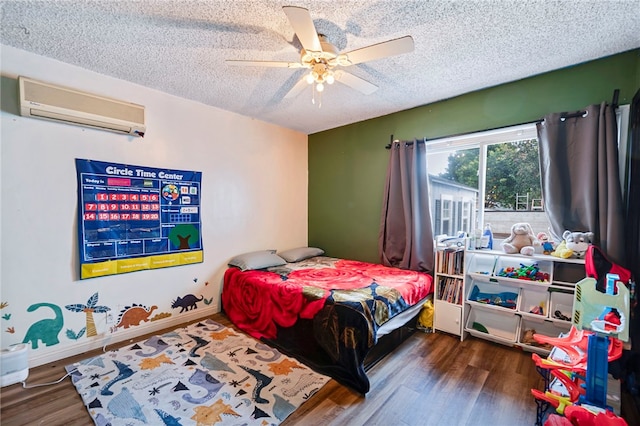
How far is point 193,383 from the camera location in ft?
6.16

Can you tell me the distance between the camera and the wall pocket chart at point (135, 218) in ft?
7.52

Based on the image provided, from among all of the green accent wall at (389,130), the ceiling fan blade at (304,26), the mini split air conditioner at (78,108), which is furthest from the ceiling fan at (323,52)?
the green accent wall at (389,130)

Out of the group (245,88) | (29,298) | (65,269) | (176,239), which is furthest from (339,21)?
(29,298)

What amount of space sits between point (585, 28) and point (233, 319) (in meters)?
3.85

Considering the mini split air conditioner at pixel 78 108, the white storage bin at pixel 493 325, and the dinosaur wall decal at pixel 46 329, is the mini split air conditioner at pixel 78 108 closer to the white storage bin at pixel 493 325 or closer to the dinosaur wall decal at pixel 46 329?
the dinosaur wall decal at pixel 46 329

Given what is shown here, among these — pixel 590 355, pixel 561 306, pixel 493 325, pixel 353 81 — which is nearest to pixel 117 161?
pixel 353 81

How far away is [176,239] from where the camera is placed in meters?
2.83

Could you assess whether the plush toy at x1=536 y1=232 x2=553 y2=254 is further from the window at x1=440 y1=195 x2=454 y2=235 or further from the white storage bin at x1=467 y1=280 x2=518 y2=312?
the window at x1=440 y1=195 x2=454 y2=235

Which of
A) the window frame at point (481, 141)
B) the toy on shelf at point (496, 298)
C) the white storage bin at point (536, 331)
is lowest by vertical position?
the white storage bin at point (536, 331)

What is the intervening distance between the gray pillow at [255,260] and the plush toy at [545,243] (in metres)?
2.69

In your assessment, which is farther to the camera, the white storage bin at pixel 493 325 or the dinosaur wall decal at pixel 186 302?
the dinosaur wall decal at pixel 186 302

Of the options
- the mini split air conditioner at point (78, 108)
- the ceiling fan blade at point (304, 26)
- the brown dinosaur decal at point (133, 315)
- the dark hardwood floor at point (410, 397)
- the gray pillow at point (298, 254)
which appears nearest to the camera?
the ceiling fan blade at point (304, 26)

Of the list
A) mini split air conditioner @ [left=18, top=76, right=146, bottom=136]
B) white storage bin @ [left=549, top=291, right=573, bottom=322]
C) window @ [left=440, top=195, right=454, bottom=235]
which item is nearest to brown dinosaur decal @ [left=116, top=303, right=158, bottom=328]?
mini split air conditioner @ [left=18, top=76, right=146, bottom=136]

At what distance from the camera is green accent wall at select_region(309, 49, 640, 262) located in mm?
2135
